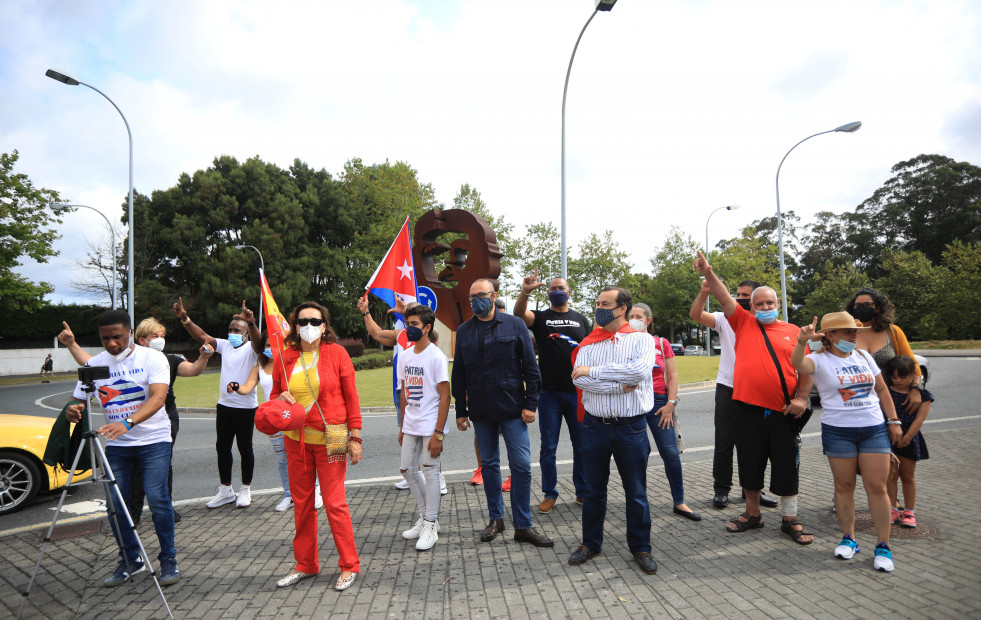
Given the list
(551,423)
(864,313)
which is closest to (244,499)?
(551,423)

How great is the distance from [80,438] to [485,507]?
3427 millimetres

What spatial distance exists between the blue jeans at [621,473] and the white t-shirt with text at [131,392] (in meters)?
3.19

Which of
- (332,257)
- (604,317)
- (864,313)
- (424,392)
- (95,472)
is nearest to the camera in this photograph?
(95,472)

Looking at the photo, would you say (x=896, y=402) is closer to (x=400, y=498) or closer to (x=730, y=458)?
(x=730, y=458)

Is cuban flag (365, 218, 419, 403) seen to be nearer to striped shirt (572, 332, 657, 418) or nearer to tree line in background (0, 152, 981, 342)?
striped shirt (572, 332, 657, 418)

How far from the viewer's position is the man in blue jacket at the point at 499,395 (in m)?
4.36

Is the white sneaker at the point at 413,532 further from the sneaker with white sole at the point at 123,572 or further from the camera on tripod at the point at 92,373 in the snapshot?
the camera on tripod at the point at 92,373

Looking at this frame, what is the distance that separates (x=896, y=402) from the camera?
4.53m

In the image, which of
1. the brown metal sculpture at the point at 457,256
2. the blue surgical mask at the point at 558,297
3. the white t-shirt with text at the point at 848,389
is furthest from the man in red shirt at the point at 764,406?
the brown metal sculpture at the point at 457,256

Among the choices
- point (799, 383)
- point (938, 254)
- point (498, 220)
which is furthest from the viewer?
point (938, 254)

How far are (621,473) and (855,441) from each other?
5.63 feet

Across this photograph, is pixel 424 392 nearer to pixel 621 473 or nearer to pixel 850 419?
pixel 621 473

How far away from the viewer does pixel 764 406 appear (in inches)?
171

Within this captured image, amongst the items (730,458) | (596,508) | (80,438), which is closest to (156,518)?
(80,438)
